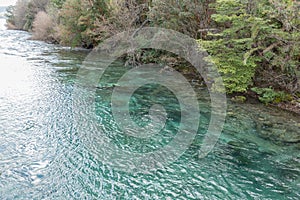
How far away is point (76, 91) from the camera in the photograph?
1081cm

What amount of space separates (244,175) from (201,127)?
241cm

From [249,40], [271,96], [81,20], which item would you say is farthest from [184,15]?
[81,20]

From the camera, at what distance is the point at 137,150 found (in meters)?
6.18

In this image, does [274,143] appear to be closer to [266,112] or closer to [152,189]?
[266,112]

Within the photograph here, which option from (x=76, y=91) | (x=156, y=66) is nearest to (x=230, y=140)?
(x=76, y=91)

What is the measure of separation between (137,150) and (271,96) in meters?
5.86

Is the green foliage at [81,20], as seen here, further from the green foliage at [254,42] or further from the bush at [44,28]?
the green foliage at [254,42]

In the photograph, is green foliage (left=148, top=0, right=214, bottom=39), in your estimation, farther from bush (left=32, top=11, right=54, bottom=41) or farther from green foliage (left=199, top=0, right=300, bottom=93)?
bush (left=32, top=11, right=54, bottom=41)

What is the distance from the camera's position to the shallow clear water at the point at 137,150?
4656 millimetres

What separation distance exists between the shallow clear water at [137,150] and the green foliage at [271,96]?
50 centimetres

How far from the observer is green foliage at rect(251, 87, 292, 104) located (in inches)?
363

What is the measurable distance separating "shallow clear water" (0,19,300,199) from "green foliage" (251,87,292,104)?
50cm

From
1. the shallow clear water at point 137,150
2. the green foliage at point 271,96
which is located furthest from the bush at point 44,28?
the green foliage at point 271,96

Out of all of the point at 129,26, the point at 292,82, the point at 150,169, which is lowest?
the point at 150,169
